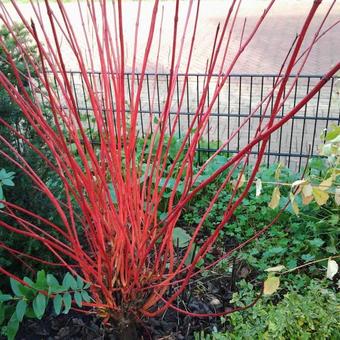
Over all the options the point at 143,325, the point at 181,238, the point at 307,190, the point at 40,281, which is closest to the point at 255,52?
the point at 181,238

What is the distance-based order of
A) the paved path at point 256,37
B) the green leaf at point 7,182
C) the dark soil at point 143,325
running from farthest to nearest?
1. the paved path at point 256,37
2. the dark soil at point 143,325
3. the green leaf at point 7,182

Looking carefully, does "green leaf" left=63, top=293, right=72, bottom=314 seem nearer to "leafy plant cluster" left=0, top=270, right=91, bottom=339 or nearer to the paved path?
"leafy plant cluster" left=0, top=270, right=91, bottom=339

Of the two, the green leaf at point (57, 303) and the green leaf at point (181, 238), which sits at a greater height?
the green leaf at point (57, 303)

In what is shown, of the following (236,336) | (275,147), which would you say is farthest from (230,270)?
(275,147)

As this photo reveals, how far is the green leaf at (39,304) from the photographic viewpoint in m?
1.41

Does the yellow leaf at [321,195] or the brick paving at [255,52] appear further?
the brick paving at [255,52]

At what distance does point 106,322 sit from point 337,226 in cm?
138

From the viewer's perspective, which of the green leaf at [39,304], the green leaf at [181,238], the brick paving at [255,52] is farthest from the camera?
the brick paving at [255,52]

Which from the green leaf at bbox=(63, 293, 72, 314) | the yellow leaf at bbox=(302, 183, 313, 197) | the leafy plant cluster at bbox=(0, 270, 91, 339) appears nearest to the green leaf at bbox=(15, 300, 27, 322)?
the leafy plant cluster at bbox=(0, 270, 91, 339)

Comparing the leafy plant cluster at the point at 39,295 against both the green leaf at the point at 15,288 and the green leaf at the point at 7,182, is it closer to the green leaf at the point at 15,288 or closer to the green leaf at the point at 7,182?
the green leaf at the point at 15,288

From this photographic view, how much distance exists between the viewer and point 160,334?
193cm

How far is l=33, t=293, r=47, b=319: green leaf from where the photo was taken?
4.63ft

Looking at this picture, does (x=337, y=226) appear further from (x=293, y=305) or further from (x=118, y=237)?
(x=118, y=237)

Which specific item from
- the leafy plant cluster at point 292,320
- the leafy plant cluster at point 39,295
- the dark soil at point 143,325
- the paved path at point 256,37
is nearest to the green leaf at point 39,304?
the leafy plant cluster at point 39,295
